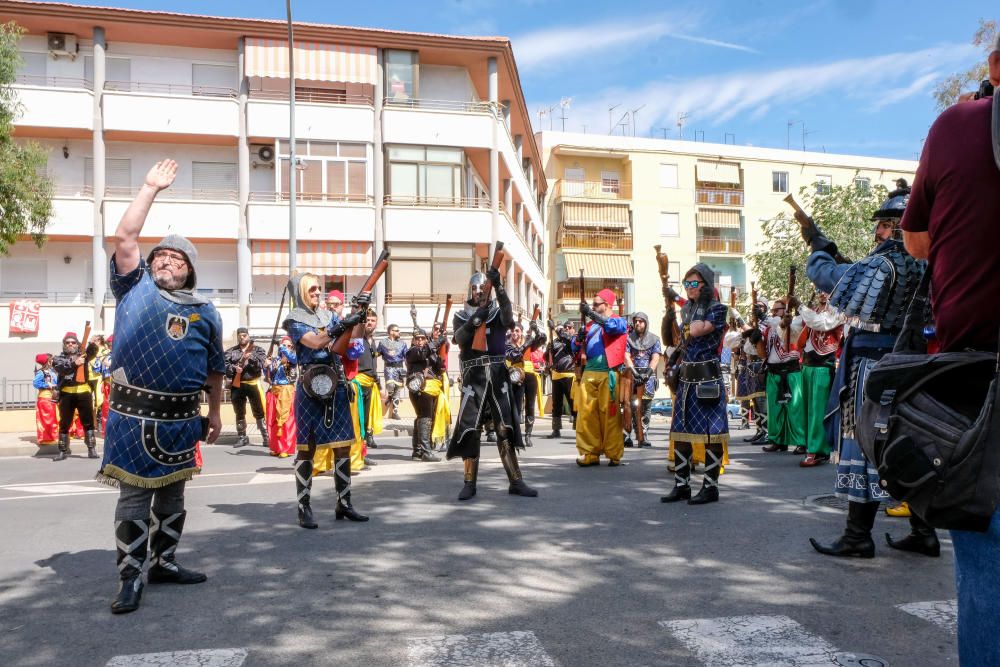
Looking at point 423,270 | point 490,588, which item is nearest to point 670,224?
point 423,270

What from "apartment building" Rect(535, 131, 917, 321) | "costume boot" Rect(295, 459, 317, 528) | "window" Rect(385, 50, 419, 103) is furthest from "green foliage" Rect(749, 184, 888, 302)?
"costume boot" Rect(295, 459, 317, 528)

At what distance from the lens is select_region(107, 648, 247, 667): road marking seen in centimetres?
364

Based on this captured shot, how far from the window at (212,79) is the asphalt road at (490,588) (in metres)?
22.7

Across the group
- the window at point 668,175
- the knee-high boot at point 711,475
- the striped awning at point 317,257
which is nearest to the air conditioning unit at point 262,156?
the striped awning at point 317,257

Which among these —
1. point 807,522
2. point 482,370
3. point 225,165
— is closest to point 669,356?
point 482,370

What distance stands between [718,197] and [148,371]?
51.7 metres

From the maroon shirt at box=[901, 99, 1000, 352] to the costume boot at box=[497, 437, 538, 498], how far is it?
6.20m

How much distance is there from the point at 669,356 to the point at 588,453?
2517 mm

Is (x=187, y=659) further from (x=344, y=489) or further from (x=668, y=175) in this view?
(x=668, y=175)

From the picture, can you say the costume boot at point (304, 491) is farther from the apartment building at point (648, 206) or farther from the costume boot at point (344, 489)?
the apartment building at point (648, 206)

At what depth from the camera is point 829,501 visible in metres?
7.60

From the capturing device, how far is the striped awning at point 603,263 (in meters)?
51.0

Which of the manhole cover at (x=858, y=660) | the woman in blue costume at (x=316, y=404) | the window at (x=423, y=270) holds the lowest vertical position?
the manhole cover at (x=858, y=660)

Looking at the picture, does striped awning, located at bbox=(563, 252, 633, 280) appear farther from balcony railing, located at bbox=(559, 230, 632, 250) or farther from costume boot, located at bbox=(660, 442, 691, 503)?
costume boot, located at bbox=(660, 442, 691, 503)
